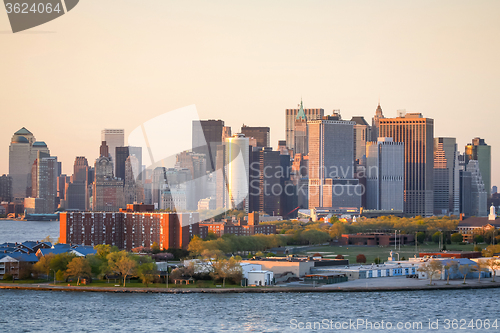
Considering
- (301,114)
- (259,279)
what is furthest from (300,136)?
(259,279)

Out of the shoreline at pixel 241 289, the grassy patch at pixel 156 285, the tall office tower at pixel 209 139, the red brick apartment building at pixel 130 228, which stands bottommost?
the shoreline at pixel 241 289

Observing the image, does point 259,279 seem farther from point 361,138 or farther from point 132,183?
point 361,138

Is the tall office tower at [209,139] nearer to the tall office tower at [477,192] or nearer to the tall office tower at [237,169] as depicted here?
the tall office tower at [237,169]

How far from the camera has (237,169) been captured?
116438mm

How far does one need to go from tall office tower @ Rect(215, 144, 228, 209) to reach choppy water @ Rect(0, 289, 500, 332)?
79027mm

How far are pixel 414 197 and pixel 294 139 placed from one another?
93.7 feet

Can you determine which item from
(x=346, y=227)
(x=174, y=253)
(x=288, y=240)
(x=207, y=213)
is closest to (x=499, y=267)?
(x=174, y=253)

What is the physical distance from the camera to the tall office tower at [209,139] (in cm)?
11200

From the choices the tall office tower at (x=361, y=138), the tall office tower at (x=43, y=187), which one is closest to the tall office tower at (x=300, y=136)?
the tall office tower at (x=361, y=138)

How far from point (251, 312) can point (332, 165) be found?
311 feet

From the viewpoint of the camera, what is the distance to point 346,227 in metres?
75.0

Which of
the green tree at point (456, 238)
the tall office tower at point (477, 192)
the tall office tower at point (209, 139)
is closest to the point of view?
the green tree at point (456, 238)

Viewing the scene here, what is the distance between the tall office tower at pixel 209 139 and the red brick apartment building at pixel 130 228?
5134cm

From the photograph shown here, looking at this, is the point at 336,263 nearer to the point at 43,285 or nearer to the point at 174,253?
the point at 174,253
